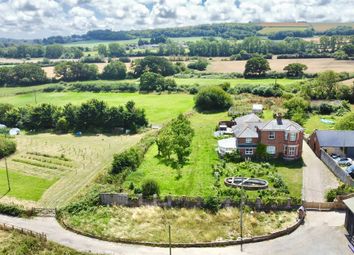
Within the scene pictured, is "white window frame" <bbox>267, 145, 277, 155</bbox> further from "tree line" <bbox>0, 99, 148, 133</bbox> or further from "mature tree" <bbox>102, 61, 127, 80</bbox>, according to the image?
"mature tree" <bbox>102, 61, 127, 80</bbox>

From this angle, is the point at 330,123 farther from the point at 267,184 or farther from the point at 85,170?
the point at 85,170

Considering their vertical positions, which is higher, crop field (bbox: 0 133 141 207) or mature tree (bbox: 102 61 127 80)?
mature tree (bbox: 102 61 127 80)

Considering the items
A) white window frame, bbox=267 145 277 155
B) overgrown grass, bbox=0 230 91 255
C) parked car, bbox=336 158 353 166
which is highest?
white window frame, bbox=267 145 277 155

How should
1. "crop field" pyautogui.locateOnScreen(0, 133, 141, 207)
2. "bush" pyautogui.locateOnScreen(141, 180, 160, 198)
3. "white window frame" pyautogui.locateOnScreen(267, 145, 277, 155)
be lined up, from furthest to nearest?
"white window frame" pyautogui.locateOnScreen(267, 145, 277, 155) → "crop field" pyautogui.locateOnScreen(0, 133, 141, 207) → "bush" pyautogui.locateOnScreen(141, 180, 160, 198)

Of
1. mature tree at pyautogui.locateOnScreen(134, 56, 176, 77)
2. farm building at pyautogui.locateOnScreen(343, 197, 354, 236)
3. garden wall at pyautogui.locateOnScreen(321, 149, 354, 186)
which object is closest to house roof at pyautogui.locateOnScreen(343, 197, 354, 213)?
farm building at pyautogui.locateOnScreen(343, 197, 354, 236)

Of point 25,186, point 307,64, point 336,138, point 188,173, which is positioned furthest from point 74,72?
point 336,138

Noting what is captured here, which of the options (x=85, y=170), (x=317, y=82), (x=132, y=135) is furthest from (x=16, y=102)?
(x=317, y=82)

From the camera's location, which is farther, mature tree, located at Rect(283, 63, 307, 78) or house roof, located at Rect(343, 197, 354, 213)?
mature tree, located at Rect(283, 63, 307, 78)

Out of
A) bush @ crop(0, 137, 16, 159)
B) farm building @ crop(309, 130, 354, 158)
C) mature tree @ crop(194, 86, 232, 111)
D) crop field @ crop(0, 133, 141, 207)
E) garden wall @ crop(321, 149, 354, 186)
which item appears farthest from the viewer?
mature tree @ crop(194, 86, 232, 111)
